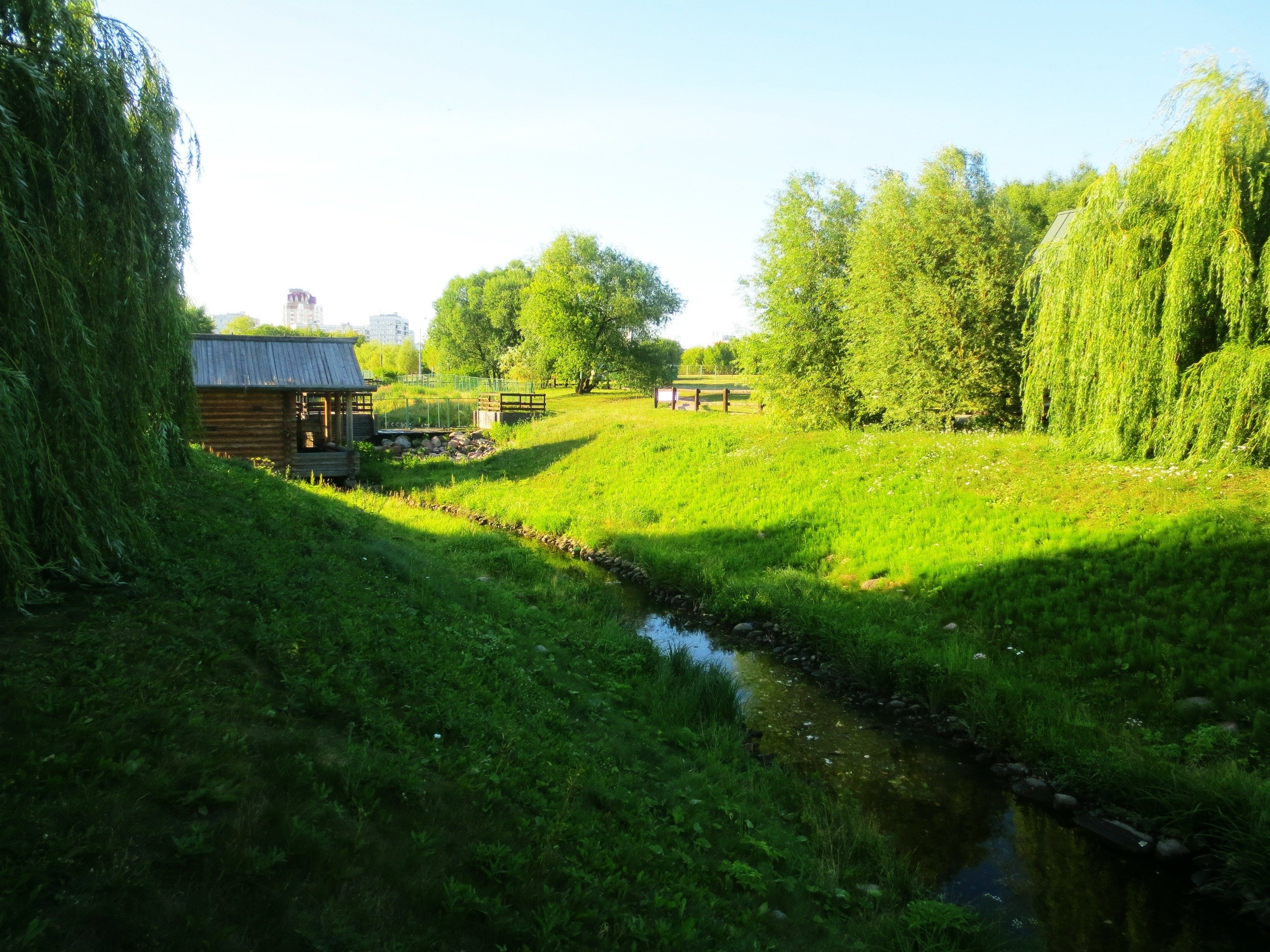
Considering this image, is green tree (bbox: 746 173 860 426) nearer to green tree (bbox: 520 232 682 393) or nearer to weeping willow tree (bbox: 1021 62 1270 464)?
weeping willow tree (bbox: 1021 62 1270 464)

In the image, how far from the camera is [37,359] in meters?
5.08

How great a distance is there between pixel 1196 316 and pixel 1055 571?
524 cm

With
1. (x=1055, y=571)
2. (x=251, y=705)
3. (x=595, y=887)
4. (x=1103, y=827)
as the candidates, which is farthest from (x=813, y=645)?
(x=251, y=705)

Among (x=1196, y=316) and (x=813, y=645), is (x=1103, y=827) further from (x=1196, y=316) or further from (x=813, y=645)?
(x=1196, y=316)

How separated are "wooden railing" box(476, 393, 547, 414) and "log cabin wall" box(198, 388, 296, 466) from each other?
45.2 ft

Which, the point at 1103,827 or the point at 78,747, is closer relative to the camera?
the point at 78,747

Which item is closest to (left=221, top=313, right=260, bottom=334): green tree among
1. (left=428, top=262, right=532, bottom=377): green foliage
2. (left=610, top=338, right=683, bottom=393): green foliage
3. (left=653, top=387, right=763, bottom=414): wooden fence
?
(left=428, top=262, right=532, bottom=377): green foliage

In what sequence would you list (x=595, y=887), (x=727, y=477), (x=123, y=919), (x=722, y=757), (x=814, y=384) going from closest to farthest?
(x=123, y=919), (x=595, y=887), (x=722, y=757), (x=727, y=477), (x=814, y=384)

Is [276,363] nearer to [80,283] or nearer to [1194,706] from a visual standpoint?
[80,283]

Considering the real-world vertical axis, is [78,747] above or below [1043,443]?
below

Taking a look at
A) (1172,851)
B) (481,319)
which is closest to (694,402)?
(1172,851)

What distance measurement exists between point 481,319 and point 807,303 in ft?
162

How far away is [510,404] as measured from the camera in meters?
38.9

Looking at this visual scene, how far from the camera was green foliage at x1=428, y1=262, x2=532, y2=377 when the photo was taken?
66625 millimetres
